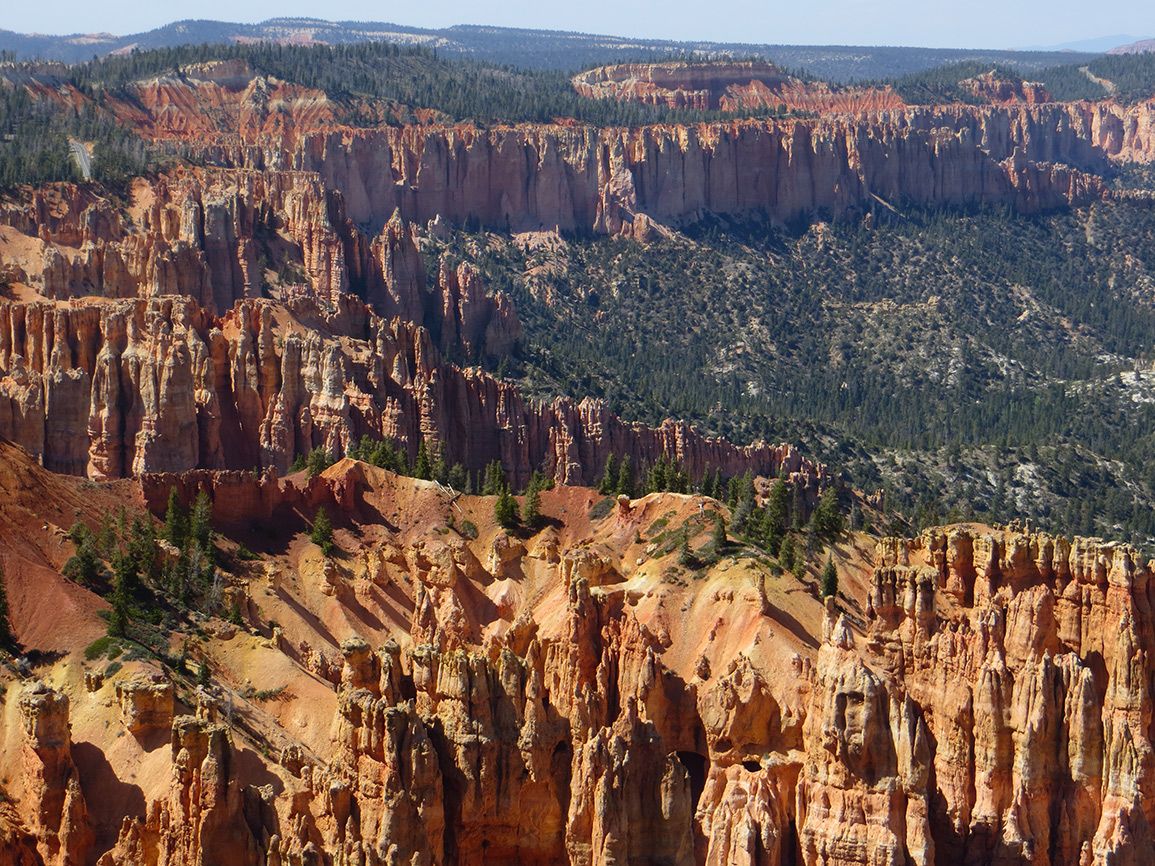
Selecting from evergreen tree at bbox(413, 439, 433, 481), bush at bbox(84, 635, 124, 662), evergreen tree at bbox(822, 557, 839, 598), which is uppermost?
bush at bbox(84, 635, 124, 662)

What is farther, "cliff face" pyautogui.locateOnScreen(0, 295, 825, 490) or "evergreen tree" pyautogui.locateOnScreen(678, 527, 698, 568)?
"cliff face" pyautogui.locateOnScreen(0, 295, 825, 490)

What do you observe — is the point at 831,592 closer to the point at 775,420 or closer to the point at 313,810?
the point at 313,810

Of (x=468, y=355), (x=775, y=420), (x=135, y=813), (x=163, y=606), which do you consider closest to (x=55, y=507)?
(x=163, y=606)

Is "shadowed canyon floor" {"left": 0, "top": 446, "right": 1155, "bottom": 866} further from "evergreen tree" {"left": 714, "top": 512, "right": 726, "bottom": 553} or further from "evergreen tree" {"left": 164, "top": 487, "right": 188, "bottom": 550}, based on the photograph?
"evergreen tree" {"left": 164, "top": 487, "right": 188, "bottom": 550}

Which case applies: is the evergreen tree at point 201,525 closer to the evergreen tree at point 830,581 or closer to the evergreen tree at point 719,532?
the evergreen tree at point 719,532

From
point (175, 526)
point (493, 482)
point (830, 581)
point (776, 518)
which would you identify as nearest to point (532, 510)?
point (776, 518)

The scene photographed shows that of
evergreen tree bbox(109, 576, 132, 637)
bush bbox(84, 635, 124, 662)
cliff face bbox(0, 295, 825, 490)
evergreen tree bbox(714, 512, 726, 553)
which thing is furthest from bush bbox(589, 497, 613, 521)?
bush bbox(84, 635, 124, 662)

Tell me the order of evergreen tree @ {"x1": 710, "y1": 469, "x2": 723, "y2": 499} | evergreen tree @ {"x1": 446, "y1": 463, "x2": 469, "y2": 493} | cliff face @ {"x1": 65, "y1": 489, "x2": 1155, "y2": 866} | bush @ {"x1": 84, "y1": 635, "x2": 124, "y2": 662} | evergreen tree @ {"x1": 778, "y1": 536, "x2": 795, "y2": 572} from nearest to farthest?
cliff face @ {"x1": 65, "y1": 489, "x2": 1155, "y2": 866}
bush @ {"x1": 84, "y1": 635, "x2": 124, "y2": 662}
evergreen tree @ {"x1": 778, "y1": 536, "x2": 795, "y2": 572}
evergreen tree @ {"x1": 710, "y1": 469, "x2": 723, "y2": 499}
evergreen tree @ {"x1": 446, "y1": 463, "x2": 469, "y2": 493}
